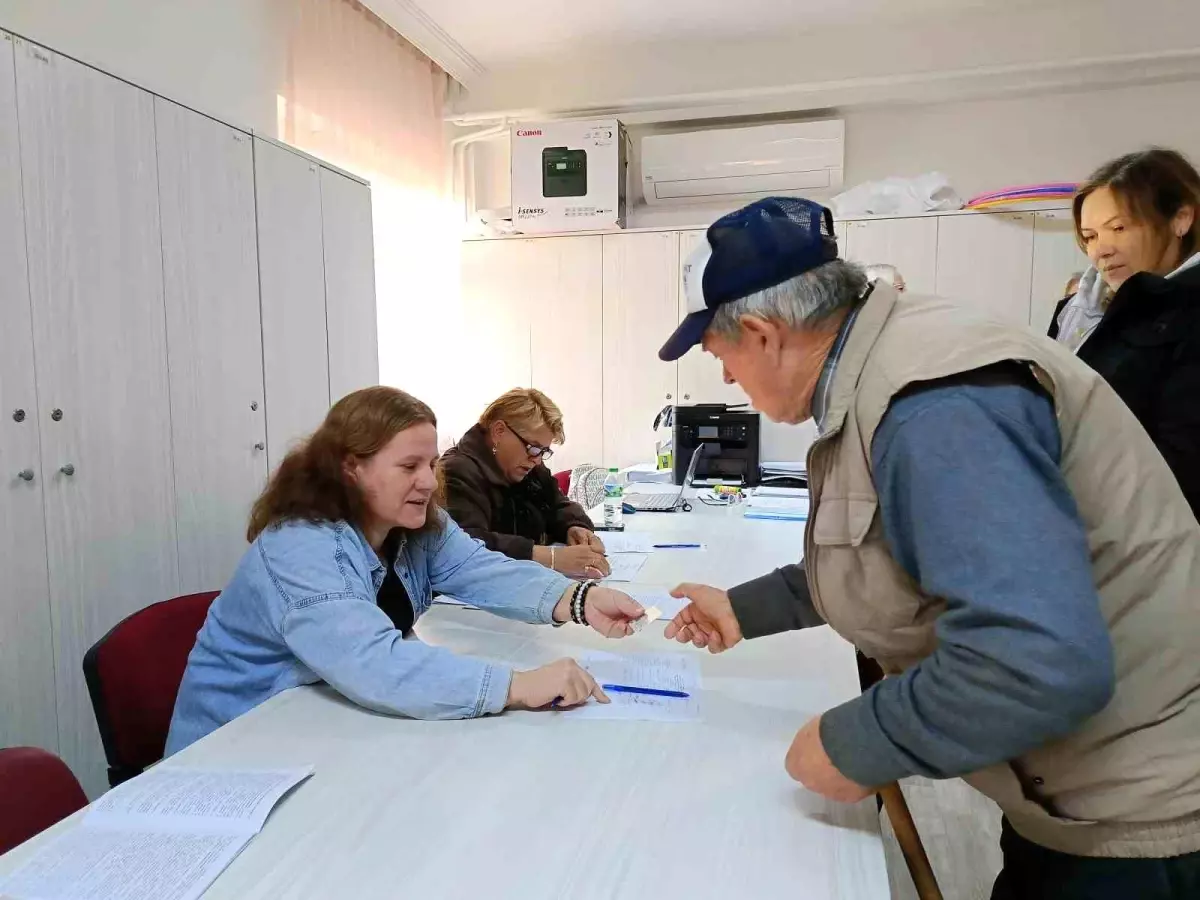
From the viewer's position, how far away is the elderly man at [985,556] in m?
0.72

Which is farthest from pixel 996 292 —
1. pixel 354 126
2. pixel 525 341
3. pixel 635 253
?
pixel 354 126

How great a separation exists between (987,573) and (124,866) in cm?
91

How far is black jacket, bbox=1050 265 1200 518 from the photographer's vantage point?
1.43 m

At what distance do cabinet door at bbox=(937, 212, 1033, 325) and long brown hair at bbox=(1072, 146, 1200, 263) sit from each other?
2.43 metres

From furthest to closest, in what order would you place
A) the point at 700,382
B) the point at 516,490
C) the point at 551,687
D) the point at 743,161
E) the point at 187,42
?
the point at 700,382 → the point at 743,161 → the point at 187,42 → the point at 516,490 → the point at 551,687

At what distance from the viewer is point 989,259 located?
4.13 metres

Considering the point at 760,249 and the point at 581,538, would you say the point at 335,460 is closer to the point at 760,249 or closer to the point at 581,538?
the point at 760,249

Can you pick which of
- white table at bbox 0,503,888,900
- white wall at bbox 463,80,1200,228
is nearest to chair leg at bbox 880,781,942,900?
white table at bbox 0,503,888,900

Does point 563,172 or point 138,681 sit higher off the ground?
point 563,172

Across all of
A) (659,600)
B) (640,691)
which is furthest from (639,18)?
(640,691)

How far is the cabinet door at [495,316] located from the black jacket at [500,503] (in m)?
2.02

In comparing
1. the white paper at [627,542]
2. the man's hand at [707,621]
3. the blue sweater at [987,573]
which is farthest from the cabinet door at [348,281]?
the blue sweater at [987,573]

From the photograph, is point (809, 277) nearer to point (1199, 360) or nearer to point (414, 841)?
point (414, 841)

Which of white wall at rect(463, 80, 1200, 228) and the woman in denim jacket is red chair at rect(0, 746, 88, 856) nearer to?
the woman in denim jacket
